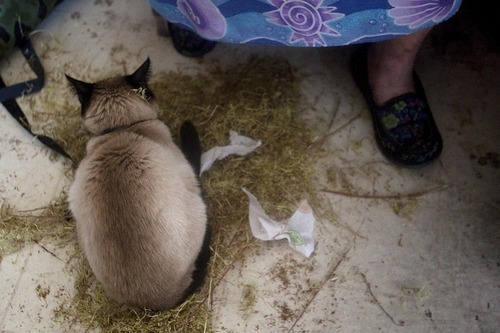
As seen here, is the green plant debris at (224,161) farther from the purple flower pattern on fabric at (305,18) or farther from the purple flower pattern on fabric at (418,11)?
the purple flower pattern on fabric at (418,11)

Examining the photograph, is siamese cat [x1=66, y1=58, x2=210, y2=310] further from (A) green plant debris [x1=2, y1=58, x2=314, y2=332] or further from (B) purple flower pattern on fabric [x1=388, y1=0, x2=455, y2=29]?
(B) purple flower pattern on fabric [x1=388, y1=0, x2=455, y2=29]

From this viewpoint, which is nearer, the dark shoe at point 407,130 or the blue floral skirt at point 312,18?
the blue floral skirt at point 312,18

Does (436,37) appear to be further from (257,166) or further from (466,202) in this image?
(257,166)

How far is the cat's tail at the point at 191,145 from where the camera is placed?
1711mm

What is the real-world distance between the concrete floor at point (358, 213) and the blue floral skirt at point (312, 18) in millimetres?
536

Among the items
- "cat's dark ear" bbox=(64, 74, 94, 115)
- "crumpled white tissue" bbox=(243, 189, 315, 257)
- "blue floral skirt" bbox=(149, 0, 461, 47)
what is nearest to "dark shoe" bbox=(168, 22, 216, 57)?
"blue floral skirt" bbox=(149, 0, 461, 47)

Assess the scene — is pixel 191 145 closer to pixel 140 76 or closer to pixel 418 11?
pixel 140 76

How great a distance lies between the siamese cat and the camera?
50.6 inches

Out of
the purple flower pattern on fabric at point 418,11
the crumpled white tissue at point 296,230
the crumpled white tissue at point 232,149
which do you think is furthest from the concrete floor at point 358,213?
the purple flower pattern on fabric at point 418,11

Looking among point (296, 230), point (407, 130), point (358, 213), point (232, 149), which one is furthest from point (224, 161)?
point (407, 130)

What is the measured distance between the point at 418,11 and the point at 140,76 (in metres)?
Result: 0.78

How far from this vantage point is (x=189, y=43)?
6.69 ft

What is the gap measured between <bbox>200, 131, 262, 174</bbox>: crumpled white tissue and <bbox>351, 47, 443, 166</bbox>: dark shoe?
443 mm

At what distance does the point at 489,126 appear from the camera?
1.85 metres
